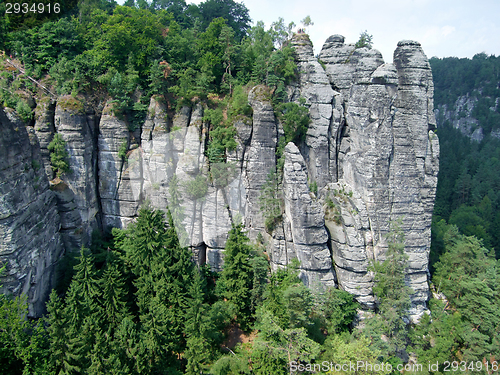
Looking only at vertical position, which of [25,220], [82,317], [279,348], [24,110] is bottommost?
[279,348]

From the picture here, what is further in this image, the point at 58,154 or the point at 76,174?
the point at 76,174


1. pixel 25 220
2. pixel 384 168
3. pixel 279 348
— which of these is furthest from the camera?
pixel 384 168

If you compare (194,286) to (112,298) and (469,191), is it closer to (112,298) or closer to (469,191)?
(112,298)

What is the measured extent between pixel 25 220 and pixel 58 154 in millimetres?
5564

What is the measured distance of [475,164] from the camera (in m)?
70.2

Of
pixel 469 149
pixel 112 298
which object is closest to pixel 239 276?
pixel 112 298

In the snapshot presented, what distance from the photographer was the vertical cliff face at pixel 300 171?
23562mm

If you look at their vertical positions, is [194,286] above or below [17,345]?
above

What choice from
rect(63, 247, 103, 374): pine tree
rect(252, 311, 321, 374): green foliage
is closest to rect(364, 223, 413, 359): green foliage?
rect(252, 311, 321, 374): green foliage

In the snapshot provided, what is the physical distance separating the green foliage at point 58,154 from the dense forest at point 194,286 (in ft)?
8.41

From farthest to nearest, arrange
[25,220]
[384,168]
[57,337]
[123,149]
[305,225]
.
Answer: [123,149]
[384,168]
[305,225]
[25,220]
[57,337]

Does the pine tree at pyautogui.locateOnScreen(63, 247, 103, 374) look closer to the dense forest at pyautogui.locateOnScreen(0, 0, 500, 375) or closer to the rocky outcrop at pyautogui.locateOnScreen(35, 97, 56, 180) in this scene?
the dense forest at pyautogui.locateOnScreen(0, 0, 500, 375)

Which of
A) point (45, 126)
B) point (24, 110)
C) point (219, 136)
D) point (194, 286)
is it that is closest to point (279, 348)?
point (194, 286)

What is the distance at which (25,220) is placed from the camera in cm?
1992
